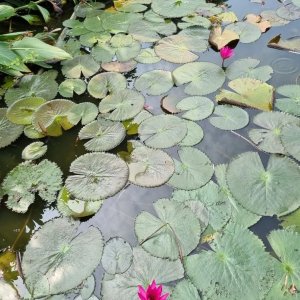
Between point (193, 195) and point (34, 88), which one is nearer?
point (193, 195)

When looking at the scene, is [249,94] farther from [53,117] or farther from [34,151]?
[34,151]

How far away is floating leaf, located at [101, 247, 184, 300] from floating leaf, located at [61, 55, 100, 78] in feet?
5.31

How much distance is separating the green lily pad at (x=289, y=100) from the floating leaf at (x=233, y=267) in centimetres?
100

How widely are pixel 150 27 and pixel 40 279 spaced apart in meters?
2.37

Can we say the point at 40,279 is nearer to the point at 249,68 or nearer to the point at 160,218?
the point at 160,218

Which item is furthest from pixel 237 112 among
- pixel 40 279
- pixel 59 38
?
pixel 59 38

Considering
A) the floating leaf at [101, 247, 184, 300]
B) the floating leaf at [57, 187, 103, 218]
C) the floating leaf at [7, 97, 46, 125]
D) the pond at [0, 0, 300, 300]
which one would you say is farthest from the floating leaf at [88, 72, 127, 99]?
the floating leaf at [101, 247, 184, 300]

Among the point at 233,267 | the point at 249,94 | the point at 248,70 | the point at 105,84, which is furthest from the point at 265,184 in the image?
the point at 105,84

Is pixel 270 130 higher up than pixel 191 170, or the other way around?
pixel 270 130

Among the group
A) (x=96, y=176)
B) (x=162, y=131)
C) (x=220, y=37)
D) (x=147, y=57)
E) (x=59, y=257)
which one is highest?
(x=220, y=37)

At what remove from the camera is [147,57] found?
2.56 m

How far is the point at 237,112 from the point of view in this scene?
2031 millimetres

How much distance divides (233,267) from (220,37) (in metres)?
2.02

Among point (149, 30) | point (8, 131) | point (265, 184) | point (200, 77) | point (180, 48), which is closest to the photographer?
point (265, 184)
